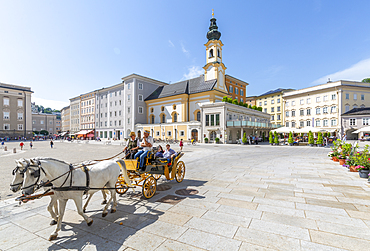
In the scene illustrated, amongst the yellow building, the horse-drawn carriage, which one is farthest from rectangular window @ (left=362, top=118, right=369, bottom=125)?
the horse-drawn carriage

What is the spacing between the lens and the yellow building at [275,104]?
204 ft

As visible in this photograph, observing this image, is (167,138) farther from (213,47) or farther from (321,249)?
(321,249)

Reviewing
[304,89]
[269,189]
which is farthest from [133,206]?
[304,89]

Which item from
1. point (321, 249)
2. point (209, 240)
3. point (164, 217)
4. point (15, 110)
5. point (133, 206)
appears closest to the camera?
point (321, 249)

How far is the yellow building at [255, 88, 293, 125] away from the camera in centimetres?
6203

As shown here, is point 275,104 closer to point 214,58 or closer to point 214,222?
point 214,58

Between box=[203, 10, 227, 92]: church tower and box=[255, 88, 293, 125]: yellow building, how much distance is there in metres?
29.6

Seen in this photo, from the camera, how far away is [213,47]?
4316 cm

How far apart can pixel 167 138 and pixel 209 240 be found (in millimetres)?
40211

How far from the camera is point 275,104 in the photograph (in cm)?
6388

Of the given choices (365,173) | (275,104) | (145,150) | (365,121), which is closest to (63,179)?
(145,150)

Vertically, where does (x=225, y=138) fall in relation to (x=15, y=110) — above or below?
below

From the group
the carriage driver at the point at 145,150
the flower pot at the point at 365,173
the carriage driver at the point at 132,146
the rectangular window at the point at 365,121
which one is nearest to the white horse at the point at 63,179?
the carriage driver at the point at 145,150

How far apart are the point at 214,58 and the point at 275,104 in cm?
3399
